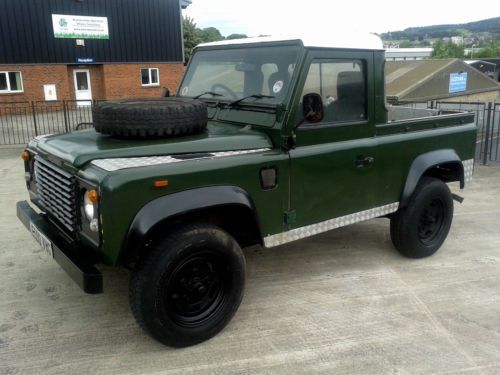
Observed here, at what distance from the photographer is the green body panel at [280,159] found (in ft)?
9.36

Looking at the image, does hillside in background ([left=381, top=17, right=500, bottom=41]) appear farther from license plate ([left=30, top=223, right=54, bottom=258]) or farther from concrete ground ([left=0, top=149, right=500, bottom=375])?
license plate ([left=30, top=223, right=54, bottom=258])

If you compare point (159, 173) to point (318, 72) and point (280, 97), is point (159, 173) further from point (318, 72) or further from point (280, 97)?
point (318, 72)

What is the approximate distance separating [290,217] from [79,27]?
2178 centimetres

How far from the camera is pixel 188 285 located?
3279mm

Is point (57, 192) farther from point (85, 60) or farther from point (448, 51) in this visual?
point (448, 51)

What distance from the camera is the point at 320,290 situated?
13.6 ft

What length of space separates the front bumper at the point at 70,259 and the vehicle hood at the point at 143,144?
567 mm

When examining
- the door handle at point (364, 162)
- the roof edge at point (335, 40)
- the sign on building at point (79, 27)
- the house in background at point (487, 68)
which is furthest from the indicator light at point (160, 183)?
the sign on building at point (79, 27)

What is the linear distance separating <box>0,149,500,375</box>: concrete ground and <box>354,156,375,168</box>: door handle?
1.09 meters

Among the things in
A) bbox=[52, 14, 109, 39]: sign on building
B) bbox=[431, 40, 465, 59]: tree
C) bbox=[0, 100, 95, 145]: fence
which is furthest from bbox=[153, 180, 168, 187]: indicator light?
bbox=[431, 40, 465, 59]: tree

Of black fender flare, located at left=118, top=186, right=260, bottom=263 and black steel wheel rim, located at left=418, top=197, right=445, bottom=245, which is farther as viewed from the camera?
black steel wheel rim, located at left=418, top=197, right=445, bottom=245

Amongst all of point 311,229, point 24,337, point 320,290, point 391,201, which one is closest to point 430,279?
point 391,201

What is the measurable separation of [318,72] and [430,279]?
2.19 m

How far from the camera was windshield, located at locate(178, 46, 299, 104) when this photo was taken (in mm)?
3680
